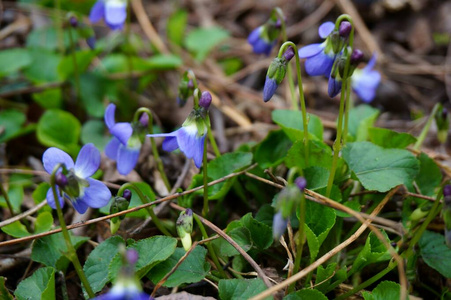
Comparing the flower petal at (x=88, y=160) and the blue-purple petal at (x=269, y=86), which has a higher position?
the blue-purple petal at (x=269, y=86)

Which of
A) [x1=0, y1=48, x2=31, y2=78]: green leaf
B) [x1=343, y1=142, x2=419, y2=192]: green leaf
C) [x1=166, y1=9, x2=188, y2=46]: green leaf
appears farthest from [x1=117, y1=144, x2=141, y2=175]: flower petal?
[x1=166, y1=9, x2=188, y2=46]: green leaf

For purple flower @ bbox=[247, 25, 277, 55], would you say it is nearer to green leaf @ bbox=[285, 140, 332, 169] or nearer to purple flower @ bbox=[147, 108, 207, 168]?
green leaf @ bbox=[285, 140, 332, 169]

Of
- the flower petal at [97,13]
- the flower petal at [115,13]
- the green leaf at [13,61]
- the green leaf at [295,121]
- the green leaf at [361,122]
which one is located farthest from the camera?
the green leaf at [13,61]

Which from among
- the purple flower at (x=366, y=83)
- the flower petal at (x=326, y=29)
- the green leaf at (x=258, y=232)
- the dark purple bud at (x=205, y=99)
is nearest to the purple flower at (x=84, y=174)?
the dark purple bud at (x=205, y=99)

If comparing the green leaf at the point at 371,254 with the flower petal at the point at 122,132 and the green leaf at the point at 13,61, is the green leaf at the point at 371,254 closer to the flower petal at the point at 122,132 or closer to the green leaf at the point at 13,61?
the flower petal at the point at 122,132

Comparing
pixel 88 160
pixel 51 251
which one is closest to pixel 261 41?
pixel 88 160

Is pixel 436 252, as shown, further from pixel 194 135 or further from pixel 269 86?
pixel 194 135
